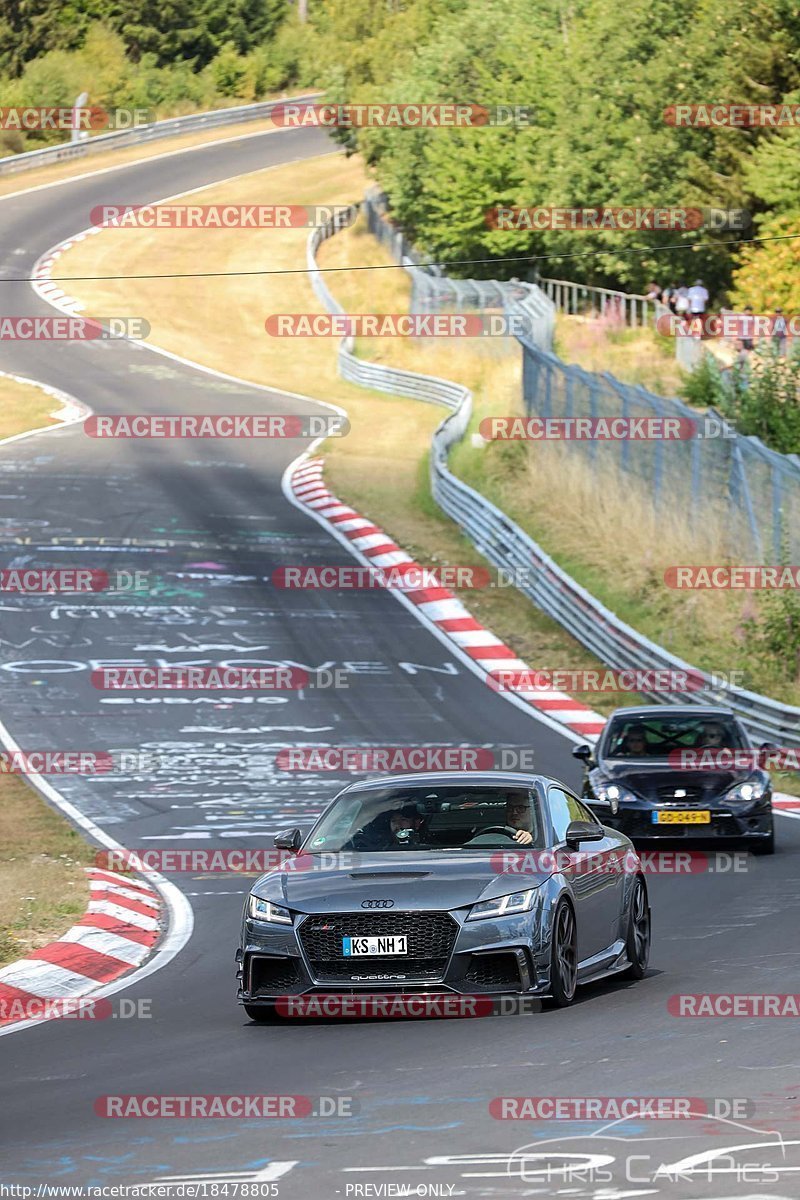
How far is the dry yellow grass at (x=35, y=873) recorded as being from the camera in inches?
589

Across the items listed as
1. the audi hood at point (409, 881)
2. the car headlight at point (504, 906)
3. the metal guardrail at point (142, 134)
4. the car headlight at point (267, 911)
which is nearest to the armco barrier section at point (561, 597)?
the audi hood at point (409, 881)

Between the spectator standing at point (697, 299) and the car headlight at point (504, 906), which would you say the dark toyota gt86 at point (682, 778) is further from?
the spectator standing at point (697, 299)

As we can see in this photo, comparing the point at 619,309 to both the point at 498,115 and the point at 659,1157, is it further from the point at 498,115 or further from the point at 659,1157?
the point at 659,1157

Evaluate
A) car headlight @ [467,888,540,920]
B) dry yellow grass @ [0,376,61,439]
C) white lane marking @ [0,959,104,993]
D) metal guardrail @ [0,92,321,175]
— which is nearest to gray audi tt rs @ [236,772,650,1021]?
car headlight @ [467,888,540,920]

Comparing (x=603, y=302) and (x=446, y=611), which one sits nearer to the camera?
(x=446, y=611)

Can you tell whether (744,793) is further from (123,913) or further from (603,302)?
(603,302)

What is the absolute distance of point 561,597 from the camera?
107ft

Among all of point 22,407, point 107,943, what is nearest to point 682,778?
point 107,943

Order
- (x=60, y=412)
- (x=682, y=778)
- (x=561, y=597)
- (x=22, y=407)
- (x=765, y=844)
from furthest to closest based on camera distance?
1. (x=22, y=407)
2. (x=60, y=412)
3. (x=561, y=597)
4. (x=682, y=778)
5. (x=765, y=844)

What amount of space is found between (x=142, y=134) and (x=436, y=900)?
8514 cm

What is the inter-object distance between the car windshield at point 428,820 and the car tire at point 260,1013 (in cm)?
100

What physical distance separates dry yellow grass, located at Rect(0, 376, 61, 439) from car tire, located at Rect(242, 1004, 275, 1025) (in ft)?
130

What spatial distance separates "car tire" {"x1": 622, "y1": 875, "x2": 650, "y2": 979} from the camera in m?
12.0

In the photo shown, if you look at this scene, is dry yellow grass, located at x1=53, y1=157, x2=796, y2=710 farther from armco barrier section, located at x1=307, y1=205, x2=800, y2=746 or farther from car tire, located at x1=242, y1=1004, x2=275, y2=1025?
car tire, located at x1=242, y1=1004, x2=275, y2=1025
